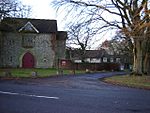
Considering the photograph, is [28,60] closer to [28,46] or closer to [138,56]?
[28,46]

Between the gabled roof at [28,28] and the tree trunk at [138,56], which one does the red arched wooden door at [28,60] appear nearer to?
the gabled roof at [28,28]

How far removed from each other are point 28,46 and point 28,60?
9.71 ft

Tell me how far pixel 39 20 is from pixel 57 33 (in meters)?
5.21

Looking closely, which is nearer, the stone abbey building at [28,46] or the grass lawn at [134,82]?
the grass lawn at [134,82]

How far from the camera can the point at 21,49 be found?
66062 mm

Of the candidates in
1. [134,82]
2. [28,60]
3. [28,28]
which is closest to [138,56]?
[134,82]

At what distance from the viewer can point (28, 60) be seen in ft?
217

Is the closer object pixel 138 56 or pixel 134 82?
pixel 134 82

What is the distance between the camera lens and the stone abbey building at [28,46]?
65.2m

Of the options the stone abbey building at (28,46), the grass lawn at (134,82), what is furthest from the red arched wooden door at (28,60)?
the grass lawn at (134,82)

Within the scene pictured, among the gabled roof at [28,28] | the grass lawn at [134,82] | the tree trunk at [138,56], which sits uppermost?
the gabled roof at [28,28]

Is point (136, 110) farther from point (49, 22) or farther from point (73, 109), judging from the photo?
point (49, 22)

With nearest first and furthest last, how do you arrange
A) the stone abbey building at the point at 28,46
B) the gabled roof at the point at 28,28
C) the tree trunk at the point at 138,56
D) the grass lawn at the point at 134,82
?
the grass lawn at the point at 134,82 → the tree trunk at the point at 138,56 → the gabled roof at the point at 28,28 → the stone abbey building at the point at 28,46

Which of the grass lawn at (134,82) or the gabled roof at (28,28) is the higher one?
the gabled roof at (28,28)
